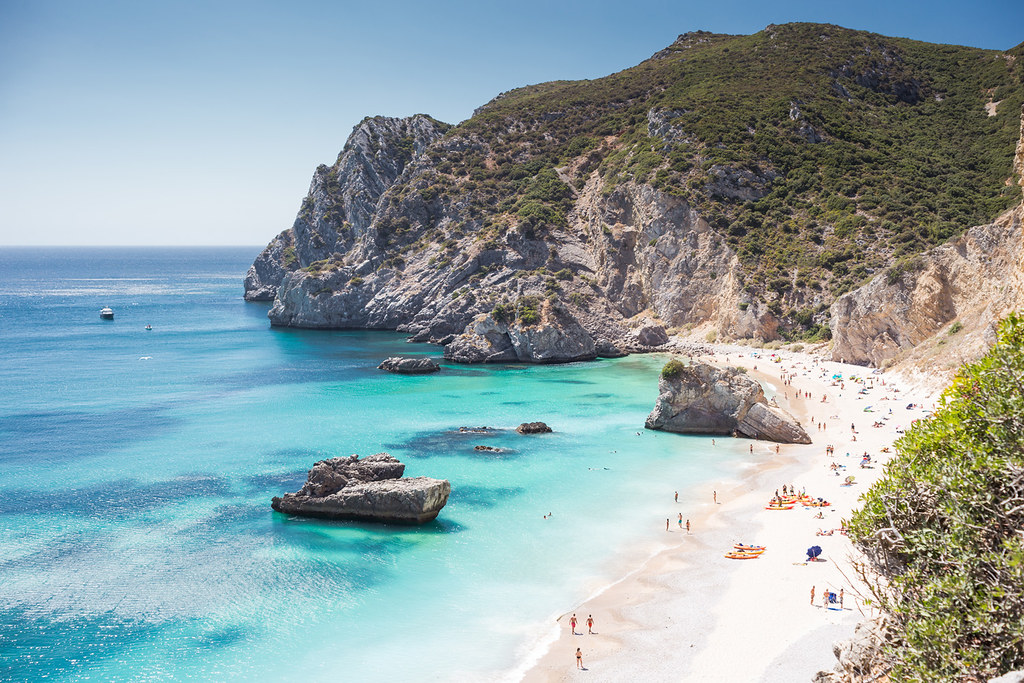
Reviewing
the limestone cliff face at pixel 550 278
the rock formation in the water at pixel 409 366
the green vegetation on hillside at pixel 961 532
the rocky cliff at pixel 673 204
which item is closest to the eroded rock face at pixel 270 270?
the rocky cliff at pixel 673 204

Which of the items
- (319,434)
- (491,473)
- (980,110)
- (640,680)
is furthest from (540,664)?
(980,110)

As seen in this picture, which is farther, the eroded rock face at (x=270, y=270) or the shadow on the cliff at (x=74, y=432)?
the eroded rock face at (x=270, y=270)

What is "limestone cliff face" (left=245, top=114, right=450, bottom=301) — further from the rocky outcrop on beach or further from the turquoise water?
the rocky outcrop on beach

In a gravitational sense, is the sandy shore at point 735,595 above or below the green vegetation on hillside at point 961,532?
below

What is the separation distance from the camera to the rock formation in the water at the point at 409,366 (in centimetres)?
7044

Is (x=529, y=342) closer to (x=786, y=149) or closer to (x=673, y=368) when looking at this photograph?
(x=673, y=368)

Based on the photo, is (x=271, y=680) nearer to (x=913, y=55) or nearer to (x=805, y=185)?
(x=805, y=185)

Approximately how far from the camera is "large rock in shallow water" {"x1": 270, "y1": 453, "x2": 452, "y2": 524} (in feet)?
104

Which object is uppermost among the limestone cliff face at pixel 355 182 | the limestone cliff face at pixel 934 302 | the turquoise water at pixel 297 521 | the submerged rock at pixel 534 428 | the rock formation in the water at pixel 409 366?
the limestone cliff face at pixel 355 182

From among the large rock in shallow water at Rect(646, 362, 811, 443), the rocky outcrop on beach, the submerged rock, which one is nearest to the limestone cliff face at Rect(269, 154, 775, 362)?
the submerged rock

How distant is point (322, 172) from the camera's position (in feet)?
442

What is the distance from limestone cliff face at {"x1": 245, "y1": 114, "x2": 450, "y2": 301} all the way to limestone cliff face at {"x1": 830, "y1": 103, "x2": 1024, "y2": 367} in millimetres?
82690

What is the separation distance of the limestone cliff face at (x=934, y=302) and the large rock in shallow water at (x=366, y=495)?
3928 centimetres

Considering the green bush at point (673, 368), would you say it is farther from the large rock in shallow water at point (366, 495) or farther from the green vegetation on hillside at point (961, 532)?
the green vegetation on hillside at point (961, 532)
